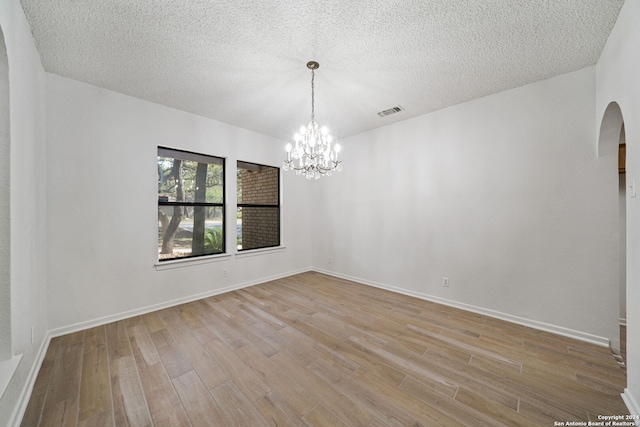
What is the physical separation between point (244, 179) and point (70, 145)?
2.19 metres

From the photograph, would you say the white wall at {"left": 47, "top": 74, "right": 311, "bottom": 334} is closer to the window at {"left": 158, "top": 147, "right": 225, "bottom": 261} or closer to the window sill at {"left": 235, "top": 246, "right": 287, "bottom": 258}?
the window at {"left": 158, "top": 147, "right": 225, "bottom": 261}

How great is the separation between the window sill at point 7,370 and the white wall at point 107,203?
4.42ft

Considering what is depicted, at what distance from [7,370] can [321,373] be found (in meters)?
1.92

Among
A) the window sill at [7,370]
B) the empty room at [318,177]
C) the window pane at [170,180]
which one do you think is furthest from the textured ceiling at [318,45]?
the window sill at [7,370]

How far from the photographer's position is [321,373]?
6.03 feet

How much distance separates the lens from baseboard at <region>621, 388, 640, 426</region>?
140 cm

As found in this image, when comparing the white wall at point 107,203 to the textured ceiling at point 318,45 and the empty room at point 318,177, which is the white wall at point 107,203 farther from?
the textured ceiling at point 318,45

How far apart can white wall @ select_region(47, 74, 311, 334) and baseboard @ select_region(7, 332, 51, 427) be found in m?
0.45

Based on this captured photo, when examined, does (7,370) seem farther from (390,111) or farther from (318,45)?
(390,111)

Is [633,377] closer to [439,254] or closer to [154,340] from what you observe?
[439,254]

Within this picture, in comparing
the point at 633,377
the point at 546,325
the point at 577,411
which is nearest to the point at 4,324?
the point at 577,411

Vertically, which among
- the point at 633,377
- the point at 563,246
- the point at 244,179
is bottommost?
the point at 633,377

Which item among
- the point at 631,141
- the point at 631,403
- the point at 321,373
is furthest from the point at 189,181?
the point at 631,403

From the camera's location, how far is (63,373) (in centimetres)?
184
